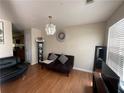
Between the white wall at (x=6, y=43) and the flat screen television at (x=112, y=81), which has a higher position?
the white wall at (x=6, y=43)

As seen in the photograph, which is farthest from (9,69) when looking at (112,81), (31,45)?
(112,81)

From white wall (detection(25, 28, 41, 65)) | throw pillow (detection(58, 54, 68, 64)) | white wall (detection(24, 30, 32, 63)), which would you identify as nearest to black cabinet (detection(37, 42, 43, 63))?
white wall (detection(25, 28, 41, 65))

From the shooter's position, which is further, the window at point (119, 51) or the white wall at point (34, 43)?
the white wall at point (34, 43)

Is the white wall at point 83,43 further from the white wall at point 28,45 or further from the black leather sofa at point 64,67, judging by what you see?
the white wall at point 28,45

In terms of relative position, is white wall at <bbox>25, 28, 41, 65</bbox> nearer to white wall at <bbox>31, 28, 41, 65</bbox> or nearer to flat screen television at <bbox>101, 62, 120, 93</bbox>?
white wall at <bbox>31, 28, 41, 65</bbox>

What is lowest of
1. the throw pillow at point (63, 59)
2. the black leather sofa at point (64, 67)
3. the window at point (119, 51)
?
the black leather sofa at point (64, 67)

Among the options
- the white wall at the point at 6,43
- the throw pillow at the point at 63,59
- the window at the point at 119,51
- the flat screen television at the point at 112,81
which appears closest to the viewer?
the flat screen television at the point at 112,81

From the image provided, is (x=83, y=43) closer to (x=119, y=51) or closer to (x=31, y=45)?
(x=119, y=51)

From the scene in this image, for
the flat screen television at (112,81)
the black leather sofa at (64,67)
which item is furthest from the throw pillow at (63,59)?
the flat screen television at (112,81)

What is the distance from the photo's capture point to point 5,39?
3328mm

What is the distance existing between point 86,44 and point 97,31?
78cm

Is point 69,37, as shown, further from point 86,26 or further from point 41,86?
point 41,86

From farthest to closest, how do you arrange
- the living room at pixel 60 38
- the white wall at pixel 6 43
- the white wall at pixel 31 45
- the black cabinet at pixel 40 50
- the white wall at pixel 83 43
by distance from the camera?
the black cabinet at pixel 40 50
the white wall at pixel 31 45
the white wall at pixel 83 43
the white wall at pixel 6 43
the living room at pixel 60 38

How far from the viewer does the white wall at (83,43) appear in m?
3.75
